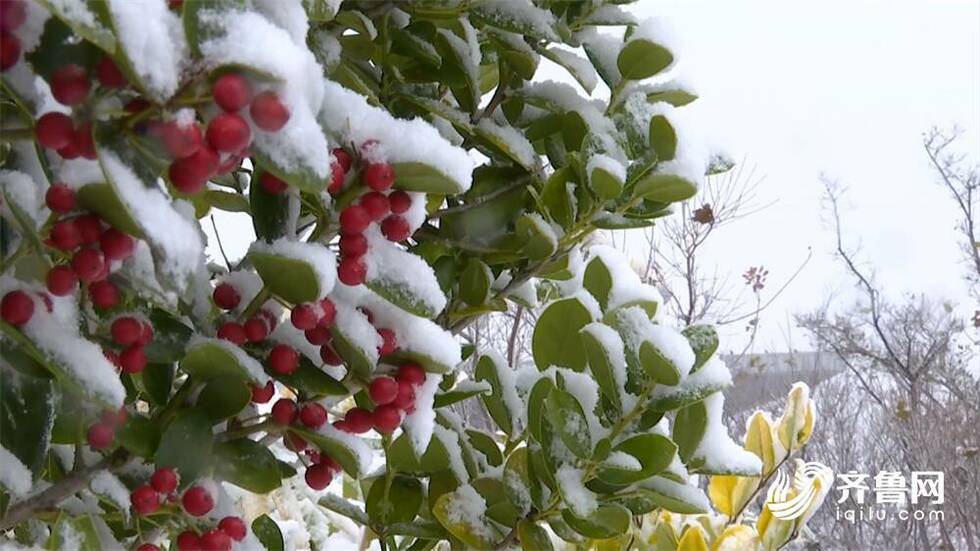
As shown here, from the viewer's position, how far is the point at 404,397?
1.49 ft

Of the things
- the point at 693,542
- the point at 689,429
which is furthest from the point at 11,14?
the point at 693,542

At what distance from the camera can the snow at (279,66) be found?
283 mm

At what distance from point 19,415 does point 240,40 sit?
8.6 inches

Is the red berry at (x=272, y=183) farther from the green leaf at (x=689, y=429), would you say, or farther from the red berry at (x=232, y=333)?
the green leaf at (x=689, y=429)

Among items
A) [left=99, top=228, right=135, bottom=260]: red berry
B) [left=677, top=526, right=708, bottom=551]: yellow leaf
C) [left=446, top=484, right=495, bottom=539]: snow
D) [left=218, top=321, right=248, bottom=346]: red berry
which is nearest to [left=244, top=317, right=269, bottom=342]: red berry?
[left=218, top=321, right=248, bottom=346]: red berry

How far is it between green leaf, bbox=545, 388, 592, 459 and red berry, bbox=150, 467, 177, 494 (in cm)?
20

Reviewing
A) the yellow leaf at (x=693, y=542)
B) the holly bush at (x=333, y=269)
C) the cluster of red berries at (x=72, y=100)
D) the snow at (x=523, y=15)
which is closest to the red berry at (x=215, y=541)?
the holly bush at (x=333, y=269)

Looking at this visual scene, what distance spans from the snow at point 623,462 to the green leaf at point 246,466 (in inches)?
7.1

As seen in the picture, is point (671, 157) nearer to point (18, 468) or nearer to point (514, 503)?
point (514, 503)

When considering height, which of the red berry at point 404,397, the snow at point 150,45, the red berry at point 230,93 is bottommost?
the red berry at point 404,397

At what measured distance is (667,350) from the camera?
1.65ft

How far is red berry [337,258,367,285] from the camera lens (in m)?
0.40

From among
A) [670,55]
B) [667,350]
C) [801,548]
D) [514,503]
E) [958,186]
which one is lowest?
[958,186]

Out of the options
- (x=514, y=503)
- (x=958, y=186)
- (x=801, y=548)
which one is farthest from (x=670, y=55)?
(x=958, y=186)
